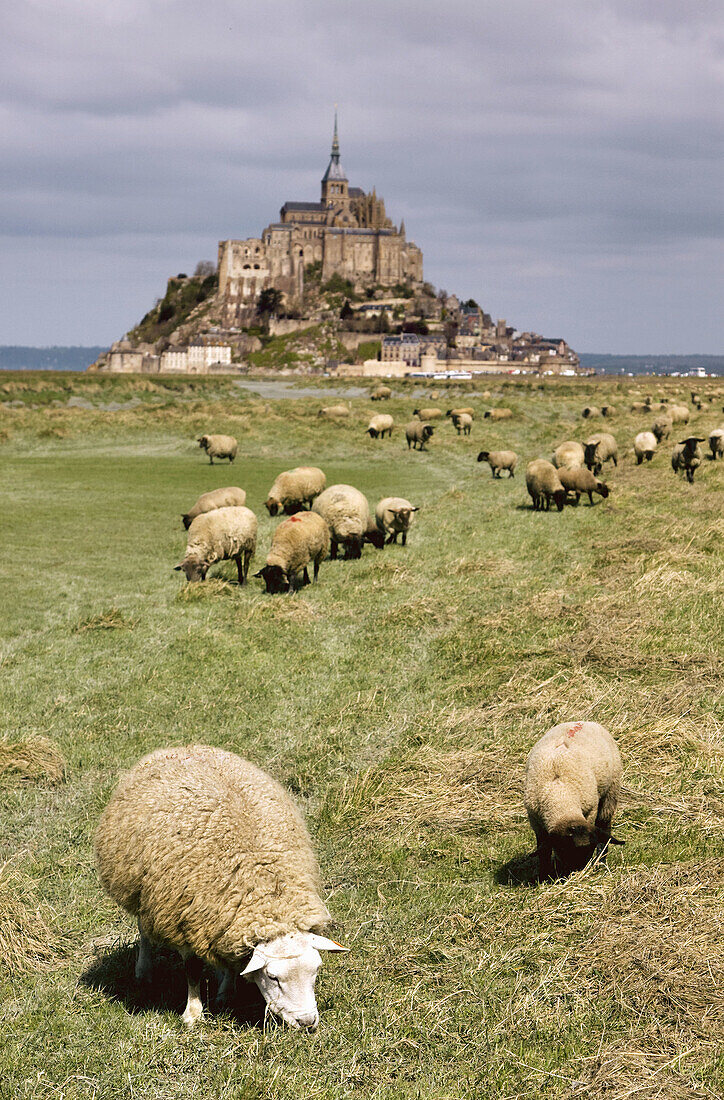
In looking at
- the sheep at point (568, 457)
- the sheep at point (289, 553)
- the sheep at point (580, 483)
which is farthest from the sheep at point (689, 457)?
the sheep at point (289, 553)

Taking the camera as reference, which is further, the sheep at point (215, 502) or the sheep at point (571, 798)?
the sheep at point (215, 502)

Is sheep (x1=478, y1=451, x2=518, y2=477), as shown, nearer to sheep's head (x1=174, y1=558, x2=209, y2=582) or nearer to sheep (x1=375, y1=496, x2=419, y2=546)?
sheep (x1=375, y1=496, x2=419, y2=546)

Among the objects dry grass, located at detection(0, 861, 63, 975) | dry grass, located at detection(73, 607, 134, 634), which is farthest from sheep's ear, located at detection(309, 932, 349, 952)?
dry grass, located at detection(73, 607, 134, 634)

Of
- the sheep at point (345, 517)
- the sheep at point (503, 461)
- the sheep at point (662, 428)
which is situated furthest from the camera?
the sheep at point (662, 428)

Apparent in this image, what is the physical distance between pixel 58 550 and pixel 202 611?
20.8ft

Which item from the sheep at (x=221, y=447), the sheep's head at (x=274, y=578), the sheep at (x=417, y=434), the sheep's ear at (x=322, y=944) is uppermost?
the sheep at (x=417, y=434)

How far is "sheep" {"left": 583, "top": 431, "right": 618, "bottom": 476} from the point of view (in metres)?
31.6

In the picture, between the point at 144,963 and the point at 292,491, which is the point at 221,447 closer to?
the point at 292,491

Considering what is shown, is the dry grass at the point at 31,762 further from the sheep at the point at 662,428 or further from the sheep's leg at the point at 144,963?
the sheep at the point at 662,428

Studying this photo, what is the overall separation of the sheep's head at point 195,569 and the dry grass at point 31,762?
7.67 meters

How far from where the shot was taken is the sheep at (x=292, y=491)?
77.4 ft

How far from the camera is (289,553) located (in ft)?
54.7

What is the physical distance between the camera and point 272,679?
12.2 metres

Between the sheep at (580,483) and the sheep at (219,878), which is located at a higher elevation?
the sheep at (580,483)
